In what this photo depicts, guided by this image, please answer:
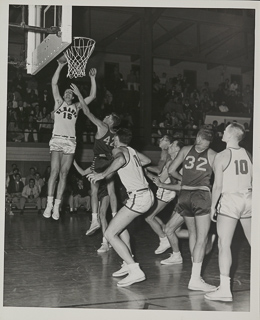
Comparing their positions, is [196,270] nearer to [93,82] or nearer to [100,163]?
[100,163]

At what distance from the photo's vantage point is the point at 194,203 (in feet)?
16.5

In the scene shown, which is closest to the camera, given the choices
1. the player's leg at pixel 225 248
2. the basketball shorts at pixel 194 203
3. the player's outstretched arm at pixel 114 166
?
the player's leg at pixel 225 248

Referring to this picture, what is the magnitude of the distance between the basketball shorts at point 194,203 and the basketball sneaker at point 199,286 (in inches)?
31.1

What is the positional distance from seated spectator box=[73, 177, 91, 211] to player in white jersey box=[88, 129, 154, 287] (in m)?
6.94

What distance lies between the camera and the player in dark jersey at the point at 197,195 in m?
4.91

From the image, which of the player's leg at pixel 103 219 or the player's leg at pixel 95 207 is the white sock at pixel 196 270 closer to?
the player's leg at pixel 103 219

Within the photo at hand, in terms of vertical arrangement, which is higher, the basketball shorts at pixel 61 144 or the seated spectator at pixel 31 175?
the basketball shorts at pixel 61 144

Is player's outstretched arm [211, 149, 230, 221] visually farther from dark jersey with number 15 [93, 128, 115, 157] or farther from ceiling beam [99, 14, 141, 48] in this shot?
ceiling beam [99, 14, 141, 48]

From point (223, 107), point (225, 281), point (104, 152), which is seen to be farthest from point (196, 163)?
point (223, 107)

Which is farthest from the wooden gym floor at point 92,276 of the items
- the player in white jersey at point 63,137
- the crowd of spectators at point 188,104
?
the crowd of spectators at point 188,104

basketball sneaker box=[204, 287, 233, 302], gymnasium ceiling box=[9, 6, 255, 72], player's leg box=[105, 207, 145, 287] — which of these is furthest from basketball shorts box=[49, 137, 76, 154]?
gymnasium ceiling box=[9, 6, 255, 72]

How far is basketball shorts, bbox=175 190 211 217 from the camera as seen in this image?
495 centimetres

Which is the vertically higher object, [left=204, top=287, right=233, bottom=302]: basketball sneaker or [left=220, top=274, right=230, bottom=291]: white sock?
[left=220, top=274, right=230, bottom=291]: white sock

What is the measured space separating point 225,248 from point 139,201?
3.77 feet
